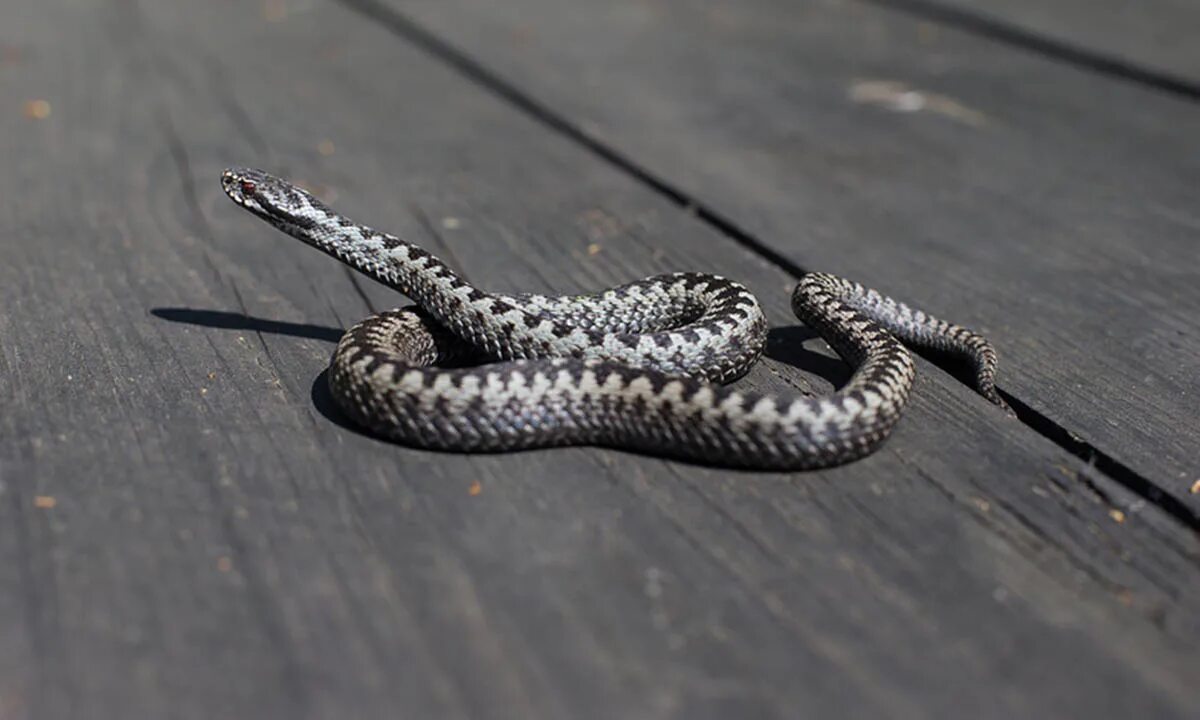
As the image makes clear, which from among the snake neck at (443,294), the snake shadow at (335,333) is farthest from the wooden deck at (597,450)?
the snake neck at (443,294)

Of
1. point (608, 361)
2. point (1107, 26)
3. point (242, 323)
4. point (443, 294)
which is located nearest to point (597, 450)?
point (608, 361)

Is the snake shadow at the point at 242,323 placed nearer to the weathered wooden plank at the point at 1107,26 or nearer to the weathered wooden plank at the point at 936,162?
the weathered wooden plank at the point at 936,162

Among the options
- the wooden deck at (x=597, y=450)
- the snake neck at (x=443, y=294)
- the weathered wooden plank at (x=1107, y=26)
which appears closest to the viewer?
the wooden deck at (x=597, y=450)

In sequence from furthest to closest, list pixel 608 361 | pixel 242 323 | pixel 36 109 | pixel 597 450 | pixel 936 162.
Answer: pixel 36 109
pixel 936 162
pixel 242 323
pixel 608 361
pixel 597 450

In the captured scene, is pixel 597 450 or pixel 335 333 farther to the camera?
pixel 335 333

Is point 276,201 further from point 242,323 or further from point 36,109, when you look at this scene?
point 36,109

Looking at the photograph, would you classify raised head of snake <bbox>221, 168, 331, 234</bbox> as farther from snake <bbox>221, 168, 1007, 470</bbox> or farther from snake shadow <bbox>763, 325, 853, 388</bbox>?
snake shadow <bbox>763, 325, 853, 388</bbox>

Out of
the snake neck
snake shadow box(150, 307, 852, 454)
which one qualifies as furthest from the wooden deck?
the snake neck
